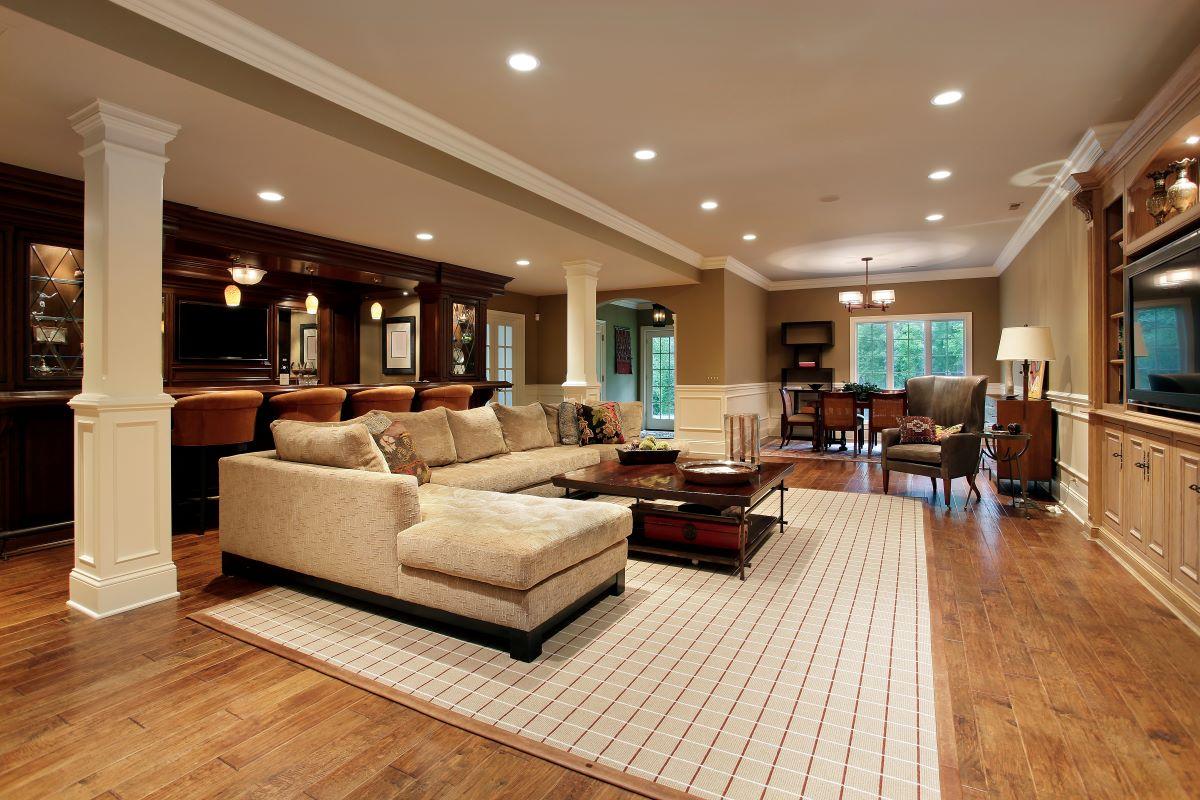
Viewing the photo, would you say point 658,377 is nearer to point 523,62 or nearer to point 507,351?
point 507,351

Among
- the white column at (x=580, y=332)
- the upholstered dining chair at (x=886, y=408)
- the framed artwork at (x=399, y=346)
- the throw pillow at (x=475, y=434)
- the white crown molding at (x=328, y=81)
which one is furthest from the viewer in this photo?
the framed artwork at (x=399, y=346)

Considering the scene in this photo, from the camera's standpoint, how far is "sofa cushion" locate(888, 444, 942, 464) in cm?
519

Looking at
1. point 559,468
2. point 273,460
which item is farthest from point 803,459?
point 273,460

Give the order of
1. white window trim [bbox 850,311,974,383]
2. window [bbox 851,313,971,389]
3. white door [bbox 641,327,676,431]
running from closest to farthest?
white window trim [bbox 850,311,974,383], window [bbox 851,313,971,389], white door [bbox 641,327,676,431]

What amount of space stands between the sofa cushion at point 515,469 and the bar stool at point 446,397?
71.2 inches

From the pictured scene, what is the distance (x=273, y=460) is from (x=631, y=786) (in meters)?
2.51

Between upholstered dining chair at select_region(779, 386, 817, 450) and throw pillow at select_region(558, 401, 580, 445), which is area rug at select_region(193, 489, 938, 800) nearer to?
throw pillow at select_region(558, 401, 580, 445)

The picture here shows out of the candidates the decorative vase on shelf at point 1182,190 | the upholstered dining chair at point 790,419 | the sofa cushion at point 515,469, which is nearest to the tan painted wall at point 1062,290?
the decorative vase on shelf at point 1182,190

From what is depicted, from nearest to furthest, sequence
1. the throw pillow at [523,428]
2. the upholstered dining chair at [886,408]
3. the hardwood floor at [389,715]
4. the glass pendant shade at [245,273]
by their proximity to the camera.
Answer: the hardwood floor at [389,715] < the throw pillow at [523,428] < the glass pendant shade at [245,273] < the upholstered dining chair at [886,408]

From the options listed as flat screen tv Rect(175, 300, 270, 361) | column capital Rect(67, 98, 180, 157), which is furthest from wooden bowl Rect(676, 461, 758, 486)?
flat screen tv Rect(175, 300, 270, 361)

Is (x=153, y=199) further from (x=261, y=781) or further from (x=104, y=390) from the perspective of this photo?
(x=261, y=781)

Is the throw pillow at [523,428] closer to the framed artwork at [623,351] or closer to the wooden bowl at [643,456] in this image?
the wooden bowl at [643,456]

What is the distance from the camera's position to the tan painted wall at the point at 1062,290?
14.6 feet

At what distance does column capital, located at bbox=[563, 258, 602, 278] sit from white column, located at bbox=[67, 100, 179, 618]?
425 cm
